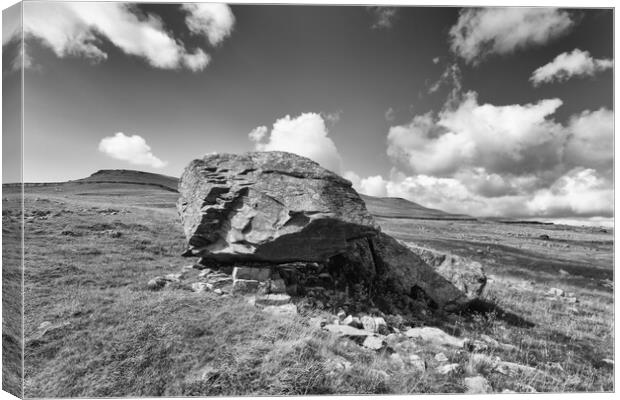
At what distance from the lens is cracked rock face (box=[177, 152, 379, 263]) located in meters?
9.88

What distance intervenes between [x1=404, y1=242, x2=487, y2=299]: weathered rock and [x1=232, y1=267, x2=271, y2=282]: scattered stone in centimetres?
622

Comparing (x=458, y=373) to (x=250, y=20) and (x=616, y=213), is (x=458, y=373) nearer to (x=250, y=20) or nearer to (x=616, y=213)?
(x=616, y=213)

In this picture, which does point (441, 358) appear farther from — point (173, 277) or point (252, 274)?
point (173, 277)

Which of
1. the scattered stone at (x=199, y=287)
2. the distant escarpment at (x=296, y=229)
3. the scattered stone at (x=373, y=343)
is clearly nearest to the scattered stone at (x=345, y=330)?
the scattered stone at (x=373, y=343)

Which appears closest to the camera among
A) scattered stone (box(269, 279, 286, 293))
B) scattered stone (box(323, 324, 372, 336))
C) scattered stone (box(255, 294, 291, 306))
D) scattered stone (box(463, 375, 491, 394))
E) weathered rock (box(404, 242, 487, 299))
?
scattered stone (box(463, 375, 491, 394))

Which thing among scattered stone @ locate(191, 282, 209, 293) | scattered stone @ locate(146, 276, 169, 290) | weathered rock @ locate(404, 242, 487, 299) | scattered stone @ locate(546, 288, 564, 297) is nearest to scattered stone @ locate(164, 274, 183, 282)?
scattered stone @ locate(146, 276, 169, 290)

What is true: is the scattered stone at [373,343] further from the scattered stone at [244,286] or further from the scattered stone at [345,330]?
the scattered stone at [244,286]

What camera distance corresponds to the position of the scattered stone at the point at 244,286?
975 cm

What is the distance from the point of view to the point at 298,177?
10.3 m

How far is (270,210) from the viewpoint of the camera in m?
10.2

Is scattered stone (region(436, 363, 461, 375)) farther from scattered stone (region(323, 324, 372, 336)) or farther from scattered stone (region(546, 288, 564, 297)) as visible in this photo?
scattered stone (region(546, 288, 564, 297))

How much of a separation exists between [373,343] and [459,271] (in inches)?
249

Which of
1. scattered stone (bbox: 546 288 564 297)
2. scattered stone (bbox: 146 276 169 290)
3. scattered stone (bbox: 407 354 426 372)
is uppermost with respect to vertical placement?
scattered stone (bbox: 146 276 169 290)

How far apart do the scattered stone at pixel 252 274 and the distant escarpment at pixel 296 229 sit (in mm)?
468
